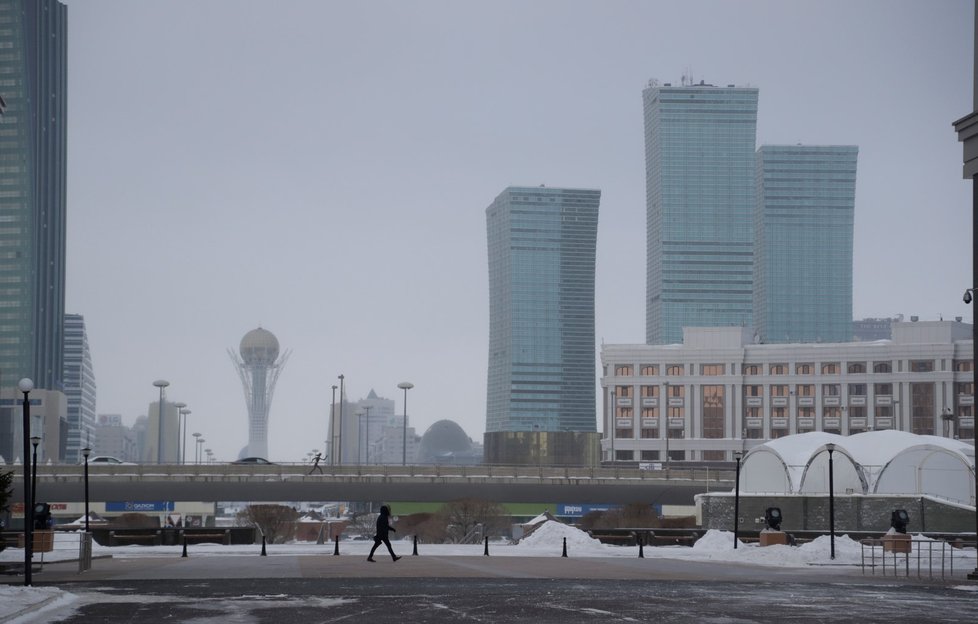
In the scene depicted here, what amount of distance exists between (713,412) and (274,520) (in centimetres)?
7609

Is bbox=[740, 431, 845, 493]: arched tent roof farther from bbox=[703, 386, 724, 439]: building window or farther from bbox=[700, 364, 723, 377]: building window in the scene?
bbox=[700, 364, 723, 377]: building window

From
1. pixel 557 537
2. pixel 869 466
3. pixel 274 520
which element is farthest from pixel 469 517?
pixel 557 537

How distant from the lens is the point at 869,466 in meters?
91.4

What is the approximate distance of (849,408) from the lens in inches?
7598

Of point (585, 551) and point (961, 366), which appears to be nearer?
point (585, 551)

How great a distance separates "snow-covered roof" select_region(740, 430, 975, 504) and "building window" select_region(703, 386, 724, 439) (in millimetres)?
91249

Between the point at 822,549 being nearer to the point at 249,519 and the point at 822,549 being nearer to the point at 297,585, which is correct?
the point at 297,585

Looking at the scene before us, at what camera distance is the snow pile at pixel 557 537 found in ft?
195

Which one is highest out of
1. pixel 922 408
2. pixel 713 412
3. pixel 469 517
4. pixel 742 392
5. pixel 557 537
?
pixel 742 392

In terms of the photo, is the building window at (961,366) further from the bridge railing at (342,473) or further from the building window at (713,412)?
the bridge railing at (342,473)

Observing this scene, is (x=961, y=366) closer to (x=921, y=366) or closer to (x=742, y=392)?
(x=921, y=366)

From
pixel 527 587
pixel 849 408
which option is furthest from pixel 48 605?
pixel 849 408

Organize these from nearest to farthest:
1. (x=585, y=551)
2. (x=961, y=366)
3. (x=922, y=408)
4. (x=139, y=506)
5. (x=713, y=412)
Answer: (x=585, y=551) < (x=139, y=506) < (x=961, y=366) < (x=922, y=408) < (x=713, y=412)

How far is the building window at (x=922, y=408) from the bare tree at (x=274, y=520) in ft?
288
